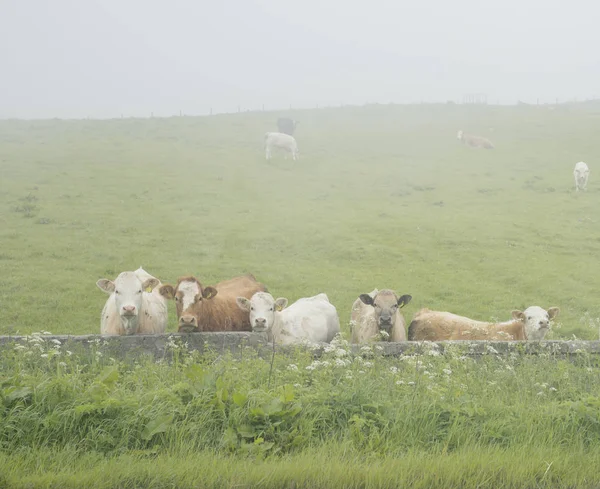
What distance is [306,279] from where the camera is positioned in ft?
59.9

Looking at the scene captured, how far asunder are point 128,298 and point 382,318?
4433 millimetres

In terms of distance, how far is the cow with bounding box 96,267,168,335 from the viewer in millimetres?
10273

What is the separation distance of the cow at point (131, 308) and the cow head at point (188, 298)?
434mm

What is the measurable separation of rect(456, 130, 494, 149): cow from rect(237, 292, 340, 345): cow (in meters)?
35.0

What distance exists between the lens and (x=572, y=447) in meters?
5.74

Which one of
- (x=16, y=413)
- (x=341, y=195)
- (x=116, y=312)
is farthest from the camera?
(x=341, y=195)

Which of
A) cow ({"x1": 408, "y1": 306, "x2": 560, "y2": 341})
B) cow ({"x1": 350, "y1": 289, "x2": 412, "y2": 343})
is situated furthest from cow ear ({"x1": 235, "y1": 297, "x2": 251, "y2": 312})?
cow ({"x1": 408, "y1": 306, "x2": 560, "y2": 341})

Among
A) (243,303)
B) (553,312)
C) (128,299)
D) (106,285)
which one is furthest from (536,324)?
(106,285)

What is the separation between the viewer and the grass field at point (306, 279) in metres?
5.39

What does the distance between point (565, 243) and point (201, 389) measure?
20409 mm

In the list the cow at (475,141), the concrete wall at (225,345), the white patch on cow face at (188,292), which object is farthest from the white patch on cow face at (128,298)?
the cow at (475,141)

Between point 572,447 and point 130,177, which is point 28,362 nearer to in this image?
point 572,447

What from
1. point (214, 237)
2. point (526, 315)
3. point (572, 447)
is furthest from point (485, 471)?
point (214, 237)

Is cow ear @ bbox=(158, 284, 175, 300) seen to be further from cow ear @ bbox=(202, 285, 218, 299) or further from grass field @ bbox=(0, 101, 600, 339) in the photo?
grass field @ bbox=(0, 101, 600, 339)
